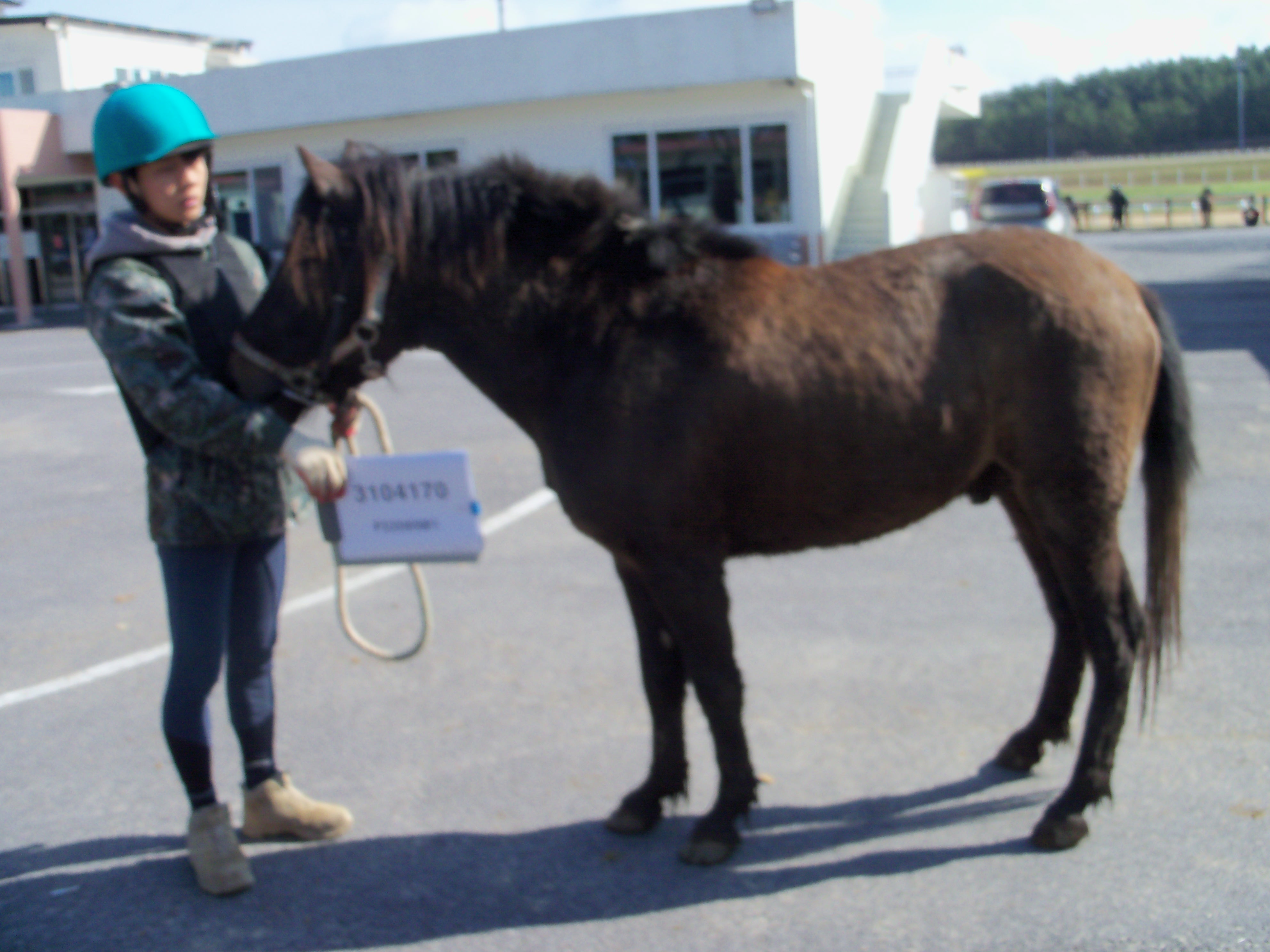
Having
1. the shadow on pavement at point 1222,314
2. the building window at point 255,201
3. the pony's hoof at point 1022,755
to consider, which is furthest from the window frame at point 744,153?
the pony's hoof at point 1022,755

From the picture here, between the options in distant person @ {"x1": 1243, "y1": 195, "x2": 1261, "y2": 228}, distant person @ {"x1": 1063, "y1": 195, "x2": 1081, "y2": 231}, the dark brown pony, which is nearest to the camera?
the dark brown pony

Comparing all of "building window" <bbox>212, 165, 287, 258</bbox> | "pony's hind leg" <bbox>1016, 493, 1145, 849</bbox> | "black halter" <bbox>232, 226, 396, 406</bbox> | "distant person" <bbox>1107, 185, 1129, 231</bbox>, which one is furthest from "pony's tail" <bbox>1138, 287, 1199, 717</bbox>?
"distant person" <bbox>1107, 185, 1129, 231</bbox>

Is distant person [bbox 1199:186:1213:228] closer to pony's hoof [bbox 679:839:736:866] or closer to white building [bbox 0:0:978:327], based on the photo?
white building [bbox 0:0:978:327]

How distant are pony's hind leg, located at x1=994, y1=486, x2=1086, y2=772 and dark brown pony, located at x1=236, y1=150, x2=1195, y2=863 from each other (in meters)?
0.32

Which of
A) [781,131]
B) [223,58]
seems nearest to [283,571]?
[781,131]

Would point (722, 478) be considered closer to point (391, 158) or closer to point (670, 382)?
point (670, 382)

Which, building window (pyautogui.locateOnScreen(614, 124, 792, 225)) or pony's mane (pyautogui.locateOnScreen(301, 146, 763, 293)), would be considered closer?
pony's mane (pyautogui.locateOnScreen(301, 146, 763, 293))

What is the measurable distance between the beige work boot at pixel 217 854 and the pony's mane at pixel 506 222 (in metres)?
1.58

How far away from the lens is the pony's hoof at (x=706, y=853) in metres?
2.97

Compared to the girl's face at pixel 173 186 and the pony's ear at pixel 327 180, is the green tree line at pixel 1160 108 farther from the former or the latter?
the girl's face at pixel 173 186

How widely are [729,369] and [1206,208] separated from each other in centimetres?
3299

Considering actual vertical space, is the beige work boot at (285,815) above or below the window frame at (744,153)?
below

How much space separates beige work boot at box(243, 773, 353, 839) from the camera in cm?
315

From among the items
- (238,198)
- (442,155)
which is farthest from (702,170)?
(238,198)
